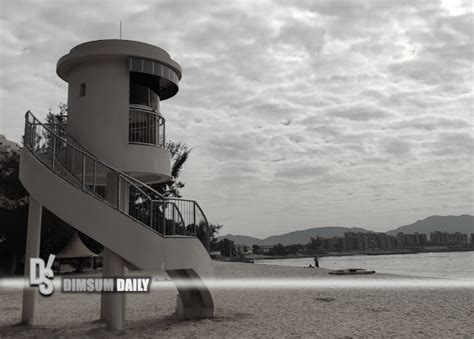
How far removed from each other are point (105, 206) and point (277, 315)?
664 centimetres

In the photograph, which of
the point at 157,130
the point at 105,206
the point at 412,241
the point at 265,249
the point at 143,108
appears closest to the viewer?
the point at 105,206

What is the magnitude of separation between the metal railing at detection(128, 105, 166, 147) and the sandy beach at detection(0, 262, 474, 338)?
474 centimetres

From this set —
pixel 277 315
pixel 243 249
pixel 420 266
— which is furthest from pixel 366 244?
pixel 277 315

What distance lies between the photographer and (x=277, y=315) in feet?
41.8

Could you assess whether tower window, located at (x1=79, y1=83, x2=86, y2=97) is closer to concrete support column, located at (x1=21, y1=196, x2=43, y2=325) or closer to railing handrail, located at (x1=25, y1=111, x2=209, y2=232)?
railing handrail, located at (x1=25, y1=111, x2=209, y2=232)

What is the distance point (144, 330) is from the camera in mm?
10383

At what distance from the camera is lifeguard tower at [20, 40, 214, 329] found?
927 centimetres

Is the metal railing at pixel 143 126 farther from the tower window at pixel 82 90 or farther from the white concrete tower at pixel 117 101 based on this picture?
the tower window at pixel 82 90

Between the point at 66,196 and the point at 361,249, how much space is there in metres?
190

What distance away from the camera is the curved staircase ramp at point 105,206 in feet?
29.1

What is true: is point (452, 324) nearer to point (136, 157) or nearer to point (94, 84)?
point (136, 157)

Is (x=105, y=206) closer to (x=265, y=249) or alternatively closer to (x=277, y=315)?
(x=277, y=315)

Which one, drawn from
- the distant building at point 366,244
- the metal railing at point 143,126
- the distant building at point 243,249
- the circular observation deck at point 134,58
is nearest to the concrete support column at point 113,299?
the metal railing at point 143,126

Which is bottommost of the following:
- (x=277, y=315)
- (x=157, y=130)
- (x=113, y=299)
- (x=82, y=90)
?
(x=277, y=315)
